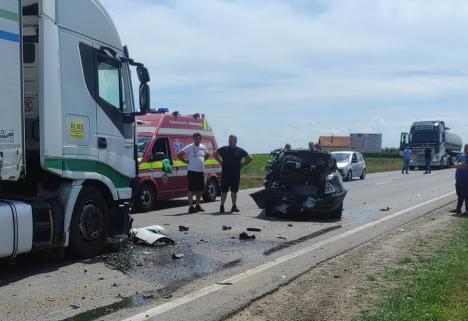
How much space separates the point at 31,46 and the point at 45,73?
14.3 inches

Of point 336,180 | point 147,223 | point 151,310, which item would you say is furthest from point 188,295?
point 336,180

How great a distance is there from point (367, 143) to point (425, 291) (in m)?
81.1

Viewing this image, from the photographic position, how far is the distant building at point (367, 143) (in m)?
84.3

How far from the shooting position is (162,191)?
1412 cm

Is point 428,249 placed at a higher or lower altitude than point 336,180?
lower

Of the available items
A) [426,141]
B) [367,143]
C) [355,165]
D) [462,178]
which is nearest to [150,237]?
[462,178]

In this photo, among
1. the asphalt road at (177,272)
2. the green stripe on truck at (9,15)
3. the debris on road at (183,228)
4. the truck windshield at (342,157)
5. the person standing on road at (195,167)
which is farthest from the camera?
the truck windshield at (342,157)

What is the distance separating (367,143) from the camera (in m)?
84.9

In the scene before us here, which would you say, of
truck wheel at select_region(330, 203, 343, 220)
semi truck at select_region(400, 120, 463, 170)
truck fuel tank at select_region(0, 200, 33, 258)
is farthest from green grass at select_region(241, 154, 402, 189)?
truck fuel tank at select_region(0, 200, 33, 258)

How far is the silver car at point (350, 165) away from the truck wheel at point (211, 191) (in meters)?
12.7

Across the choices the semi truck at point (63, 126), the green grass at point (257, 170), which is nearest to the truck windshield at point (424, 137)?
the green grass at point (257, 170)

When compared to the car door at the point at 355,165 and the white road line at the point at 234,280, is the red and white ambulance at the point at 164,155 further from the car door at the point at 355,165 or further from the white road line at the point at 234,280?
the car door at the point at 355,165

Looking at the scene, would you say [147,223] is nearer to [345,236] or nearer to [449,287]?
[345,236]

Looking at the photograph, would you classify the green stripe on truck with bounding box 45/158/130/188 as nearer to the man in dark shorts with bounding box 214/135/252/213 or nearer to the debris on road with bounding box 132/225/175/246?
the debris on road with bounding box 132/225/175/246
